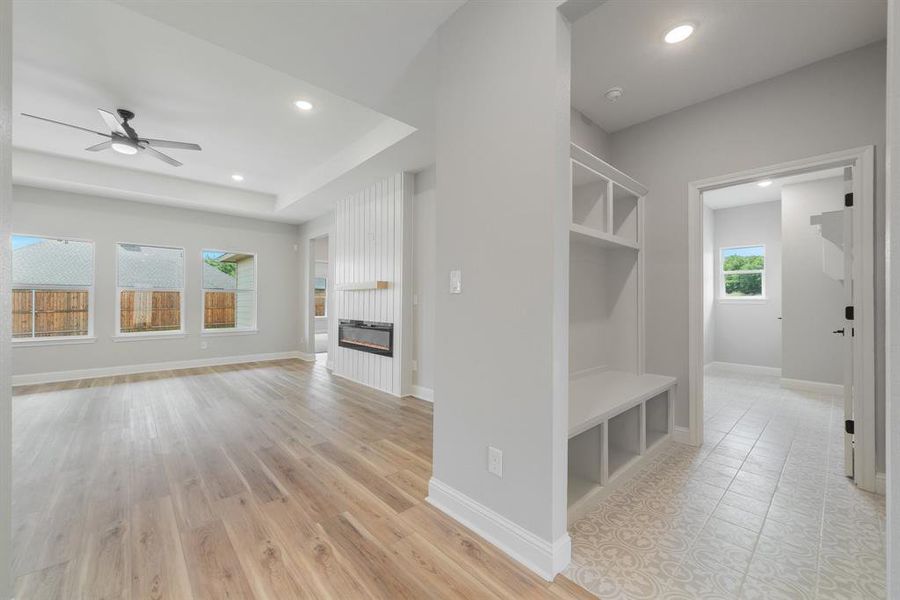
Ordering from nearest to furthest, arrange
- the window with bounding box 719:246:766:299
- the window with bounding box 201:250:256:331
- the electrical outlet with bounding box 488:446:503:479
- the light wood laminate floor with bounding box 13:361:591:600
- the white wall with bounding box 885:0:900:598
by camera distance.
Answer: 1. the white wall with bounding box 885:0:900:598
2. the light wood laminate floor with bounding box 13:361:591:600
3. the electrical outlet with bounding box 488:446:503:479
4. the window with bounding box 719:246:766:299
5. the window with bounding box 201:250:256:331

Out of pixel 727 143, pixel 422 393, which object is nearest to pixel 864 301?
pixel 727 143

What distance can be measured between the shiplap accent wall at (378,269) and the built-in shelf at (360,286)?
0.19 feet

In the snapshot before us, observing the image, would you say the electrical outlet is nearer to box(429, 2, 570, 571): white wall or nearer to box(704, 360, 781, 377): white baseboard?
box(429, 2, 570, 571): white wall

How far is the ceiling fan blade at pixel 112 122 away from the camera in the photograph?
3.01m

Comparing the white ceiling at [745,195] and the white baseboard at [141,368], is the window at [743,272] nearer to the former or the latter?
the white ceiling at [745,195]

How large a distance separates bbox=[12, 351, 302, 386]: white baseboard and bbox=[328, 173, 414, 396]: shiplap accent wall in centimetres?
206

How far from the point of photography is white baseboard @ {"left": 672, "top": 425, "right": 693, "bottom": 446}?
281 centimetres

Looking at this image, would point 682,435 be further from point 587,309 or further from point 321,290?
point 321,290

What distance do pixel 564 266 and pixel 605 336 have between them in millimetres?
1949

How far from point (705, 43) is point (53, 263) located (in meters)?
8.10

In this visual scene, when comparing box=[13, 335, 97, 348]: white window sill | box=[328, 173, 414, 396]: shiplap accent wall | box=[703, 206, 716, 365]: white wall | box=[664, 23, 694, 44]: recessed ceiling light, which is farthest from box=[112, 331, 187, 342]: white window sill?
box=[703, 206, 716, 365]: white wall

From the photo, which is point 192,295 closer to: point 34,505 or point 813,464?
point 34,505

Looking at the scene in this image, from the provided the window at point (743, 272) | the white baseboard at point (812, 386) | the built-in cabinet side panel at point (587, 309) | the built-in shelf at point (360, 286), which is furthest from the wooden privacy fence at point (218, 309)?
the window at point (743, 272)

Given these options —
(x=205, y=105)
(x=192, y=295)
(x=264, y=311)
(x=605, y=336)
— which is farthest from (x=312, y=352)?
(x=605, y=336)
